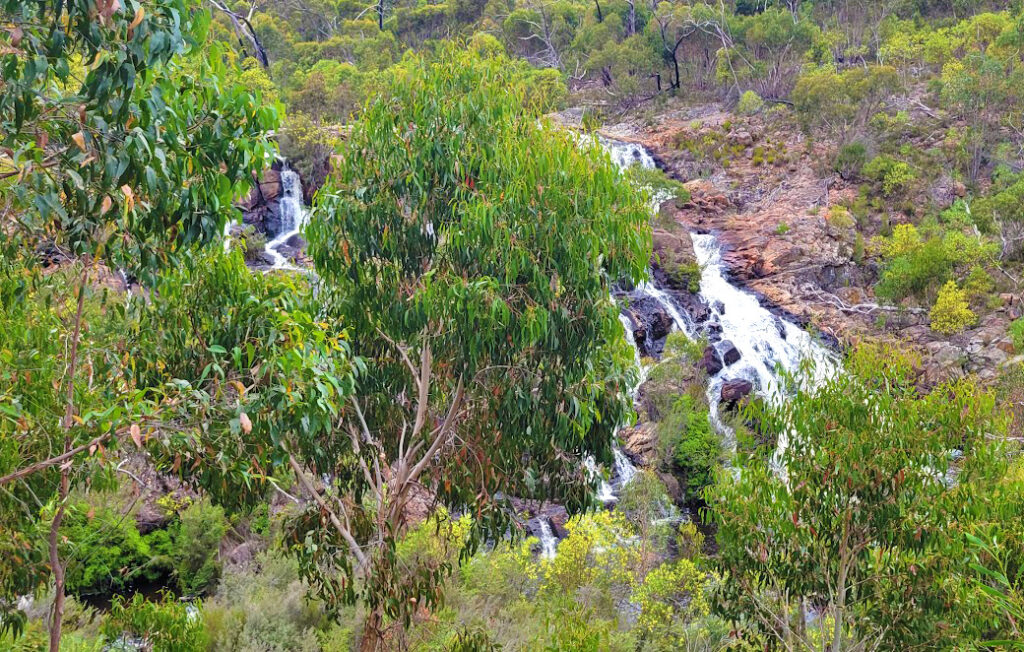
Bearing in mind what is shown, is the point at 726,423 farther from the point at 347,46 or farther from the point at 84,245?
the point at 347,46

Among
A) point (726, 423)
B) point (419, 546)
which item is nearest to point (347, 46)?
point (726, 423)

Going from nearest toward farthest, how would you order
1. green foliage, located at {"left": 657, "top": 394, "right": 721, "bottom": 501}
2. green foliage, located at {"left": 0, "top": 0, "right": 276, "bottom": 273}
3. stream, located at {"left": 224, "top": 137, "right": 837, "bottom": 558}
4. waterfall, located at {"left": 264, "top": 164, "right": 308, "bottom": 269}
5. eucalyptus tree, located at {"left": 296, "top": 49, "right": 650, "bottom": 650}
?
green foliage, located at {"left": 0, "top": 0, "right": 276, "bottom": 273}, eucalyptus tree, located at {"left": 296, "top": 49, "right": 650, "bottom": 650}, green foliage, located at {"left": 657, "top": 394, "right": 721, "bottom": 501}, stream, located at {"left": 224, "top": 137, "right": 837, "bottom": 558}, waterfall, located at {"left": 264, "top": 164, "right": 308, "bottom": 269}

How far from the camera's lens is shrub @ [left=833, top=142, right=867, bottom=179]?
114ft

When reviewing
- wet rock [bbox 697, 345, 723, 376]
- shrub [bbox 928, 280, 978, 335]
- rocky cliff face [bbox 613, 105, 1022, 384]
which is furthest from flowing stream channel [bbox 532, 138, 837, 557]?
shrub [bbox 928, 280, 978, 335]

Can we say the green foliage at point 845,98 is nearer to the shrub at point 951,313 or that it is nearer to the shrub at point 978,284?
the shrub at point 978,284

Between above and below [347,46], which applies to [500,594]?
below

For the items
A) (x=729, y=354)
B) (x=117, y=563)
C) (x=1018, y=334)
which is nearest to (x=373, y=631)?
(x=117, y=563)

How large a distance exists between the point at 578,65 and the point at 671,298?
2872cm

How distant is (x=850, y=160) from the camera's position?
34906mm

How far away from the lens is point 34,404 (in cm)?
491

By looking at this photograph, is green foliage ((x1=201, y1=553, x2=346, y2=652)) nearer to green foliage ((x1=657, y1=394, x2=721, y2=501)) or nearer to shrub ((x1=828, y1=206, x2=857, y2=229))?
green foliage ((x1=657, y1=394, x2=721, y2=501))

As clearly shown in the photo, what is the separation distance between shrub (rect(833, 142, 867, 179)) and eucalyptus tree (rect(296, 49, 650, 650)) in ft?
104

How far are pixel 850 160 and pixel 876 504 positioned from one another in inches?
1251

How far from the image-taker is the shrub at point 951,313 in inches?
1005
